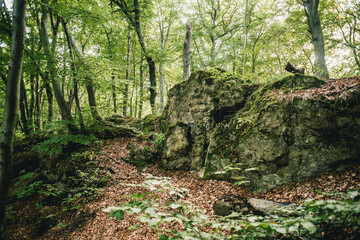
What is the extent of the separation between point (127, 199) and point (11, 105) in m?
3.75

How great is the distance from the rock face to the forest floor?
359mm

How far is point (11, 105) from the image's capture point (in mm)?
2732

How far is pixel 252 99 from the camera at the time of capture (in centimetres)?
648

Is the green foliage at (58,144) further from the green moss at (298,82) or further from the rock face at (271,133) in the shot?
the green moss at (298,82)

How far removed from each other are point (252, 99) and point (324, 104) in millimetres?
2303

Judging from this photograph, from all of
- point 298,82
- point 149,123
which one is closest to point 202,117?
point 298,82

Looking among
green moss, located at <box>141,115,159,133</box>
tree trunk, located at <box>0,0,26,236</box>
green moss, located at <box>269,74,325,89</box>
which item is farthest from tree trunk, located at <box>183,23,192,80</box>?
tree trunk, located at <box>0,0,26,236</box>

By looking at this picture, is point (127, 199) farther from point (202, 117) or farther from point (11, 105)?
point (202, 117)

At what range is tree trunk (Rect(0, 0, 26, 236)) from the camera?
2.62 m

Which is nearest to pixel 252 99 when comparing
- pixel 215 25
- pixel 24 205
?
pixel 24 205

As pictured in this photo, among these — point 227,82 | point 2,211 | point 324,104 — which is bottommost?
point 2,211

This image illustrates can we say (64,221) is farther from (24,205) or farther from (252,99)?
(252,99)

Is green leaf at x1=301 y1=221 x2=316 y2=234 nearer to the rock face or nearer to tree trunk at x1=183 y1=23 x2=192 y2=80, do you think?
the rock face

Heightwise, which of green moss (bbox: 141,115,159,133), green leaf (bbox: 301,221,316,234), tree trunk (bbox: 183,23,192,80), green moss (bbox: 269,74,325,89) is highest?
tree trunk (bbox: 183,23,192,80)
